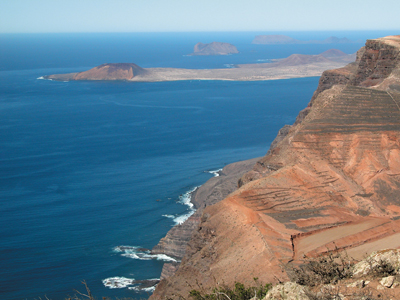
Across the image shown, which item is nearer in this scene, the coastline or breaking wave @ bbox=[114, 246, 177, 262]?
the coastline

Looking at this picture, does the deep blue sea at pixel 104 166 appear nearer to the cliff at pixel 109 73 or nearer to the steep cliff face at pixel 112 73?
the cliff at pixel 109 73

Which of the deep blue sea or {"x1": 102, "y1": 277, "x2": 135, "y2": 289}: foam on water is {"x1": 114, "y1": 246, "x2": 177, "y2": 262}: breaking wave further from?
{"x1": 102, "y1": 277, "x2": 135, "y2": 289}: foam on water

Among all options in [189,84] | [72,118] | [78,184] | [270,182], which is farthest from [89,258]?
[189,84]

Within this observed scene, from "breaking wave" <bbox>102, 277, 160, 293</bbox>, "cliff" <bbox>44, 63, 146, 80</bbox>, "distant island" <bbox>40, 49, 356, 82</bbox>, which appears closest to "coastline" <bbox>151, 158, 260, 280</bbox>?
"breaking wave" <bbox>102, 277, 160, 293</bbox>

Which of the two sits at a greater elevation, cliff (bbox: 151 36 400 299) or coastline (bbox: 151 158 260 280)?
cliff (bbox: 151 36 400 299)

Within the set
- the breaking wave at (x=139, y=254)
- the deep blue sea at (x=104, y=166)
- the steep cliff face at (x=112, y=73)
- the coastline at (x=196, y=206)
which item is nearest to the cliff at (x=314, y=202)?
the coastline at (x=196, y=206)

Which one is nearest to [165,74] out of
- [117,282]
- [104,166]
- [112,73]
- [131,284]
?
[112,73]
